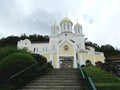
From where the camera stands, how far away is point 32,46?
51.7 m

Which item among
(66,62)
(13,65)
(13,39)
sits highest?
(13,39)

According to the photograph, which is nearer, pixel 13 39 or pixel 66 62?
pixel 66 62

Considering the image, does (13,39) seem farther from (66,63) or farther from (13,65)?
(13,65)

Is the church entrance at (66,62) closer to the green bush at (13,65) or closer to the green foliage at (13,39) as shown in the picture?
the green foliage at (13,39)

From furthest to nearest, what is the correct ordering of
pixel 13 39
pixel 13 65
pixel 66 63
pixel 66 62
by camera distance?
1. pixel 13 39
2. pixel 66 62
3. pixel 66 63
4. pixel 13 65

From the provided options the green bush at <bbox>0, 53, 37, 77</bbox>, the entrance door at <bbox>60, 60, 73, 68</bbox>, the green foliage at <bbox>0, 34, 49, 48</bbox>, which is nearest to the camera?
the green bush at <bbox>0, 53, 37, 77</bbox>

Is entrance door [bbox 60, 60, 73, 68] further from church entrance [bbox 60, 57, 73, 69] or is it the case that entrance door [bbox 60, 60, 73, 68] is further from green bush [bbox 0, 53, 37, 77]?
green bush [bbox 0, 53, 37, 77]

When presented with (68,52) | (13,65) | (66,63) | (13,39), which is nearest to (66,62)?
(66,63)

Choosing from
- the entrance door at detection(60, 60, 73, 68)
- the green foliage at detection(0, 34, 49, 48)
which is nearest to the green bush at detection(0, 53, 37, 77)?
the entrance door at detection(60, 60, 73, 68)

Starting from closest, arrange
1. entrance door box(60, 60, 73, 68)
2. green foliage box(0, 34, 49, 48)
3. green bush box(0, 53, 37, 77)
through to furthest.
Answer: green bush box(0, 53, 37, 77), entrance door box(60, 60, 73, 68), green foliage box(0, 34, 49, 48)

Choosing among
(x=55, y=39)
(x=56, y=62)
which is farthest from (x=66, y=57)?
(x=55, y=39)

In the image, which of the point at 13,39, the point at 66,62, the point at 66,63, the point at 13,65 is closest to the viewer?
the point at 13,65

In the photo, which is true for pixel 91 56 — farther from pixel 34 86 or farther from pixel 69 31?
pixel 34 86

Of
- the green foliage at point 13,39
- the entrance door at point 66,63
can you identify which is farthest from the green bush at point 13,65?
the green foliage at point 13,39
